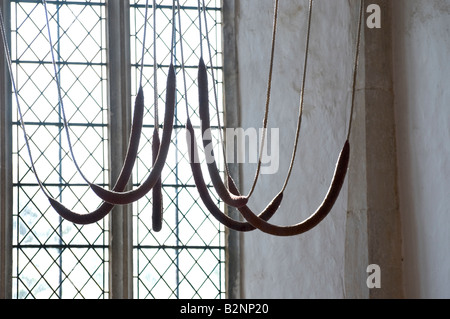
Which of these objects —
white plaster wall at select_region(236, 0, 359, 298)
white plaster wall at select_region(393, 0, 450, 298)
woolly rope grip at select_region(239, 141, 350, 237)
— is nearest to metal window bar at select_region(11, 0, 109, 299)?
Answer: white plaster wall at select_region(236, 0, 359, 298)

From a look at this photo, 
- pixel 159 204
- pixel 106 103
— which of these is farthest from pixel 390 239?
pixel 159 204

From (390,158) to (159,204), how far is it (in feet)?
8.13

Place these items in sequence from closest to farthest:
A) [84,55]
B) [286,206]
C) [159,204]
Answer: [159,204]
[286,206]
[84,55]

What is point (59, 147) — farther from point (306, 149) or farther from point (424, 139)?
point (424, 139)

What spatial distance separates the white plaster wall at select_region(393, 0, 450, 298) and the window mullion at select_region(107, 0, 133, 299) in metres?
1.50

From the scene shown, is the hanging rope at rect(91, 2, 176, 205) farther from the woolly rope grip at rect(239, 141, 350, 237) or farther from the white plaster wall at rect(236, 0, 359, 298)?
the white plaster wall at rect(236, 0, 359, 298)

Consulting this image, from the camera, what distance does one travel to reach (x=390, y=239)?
5934mm

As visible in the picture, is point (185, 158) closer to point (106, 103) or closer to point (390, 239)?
point (106, 103)

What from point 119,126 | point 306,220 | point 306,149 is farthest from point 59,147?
point 306,220

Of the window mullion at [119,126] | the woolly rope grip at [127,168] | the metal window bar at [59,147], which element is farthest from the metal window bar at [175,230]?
the woolly rope grip at [127,168]

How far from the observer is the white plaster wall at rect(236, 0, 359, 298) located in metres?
6.21

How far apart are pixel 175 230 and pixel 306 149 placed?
2.87 feet

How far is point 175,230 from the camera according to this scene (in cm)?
663

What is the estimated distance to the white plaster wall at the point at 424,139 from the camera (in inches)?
220
